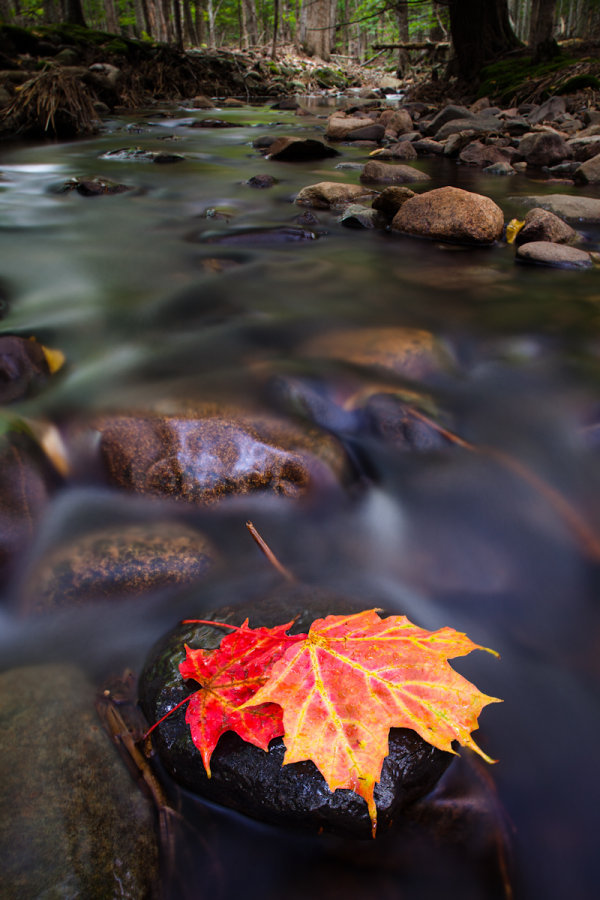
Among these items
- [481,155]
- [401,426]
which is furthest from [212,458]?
[481,155]

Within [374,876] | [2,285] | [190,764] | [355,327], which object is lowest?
[374,876]

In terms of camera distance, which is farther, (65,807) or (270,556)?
(270,556)

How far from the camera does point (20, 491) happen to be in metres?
1.99

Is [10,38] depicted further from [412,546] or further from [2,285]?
[412,546]

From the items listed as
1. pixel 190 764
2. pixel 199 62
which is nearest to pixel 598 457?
pixel 190 764

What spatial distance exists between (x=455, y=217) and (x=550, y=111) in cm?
758

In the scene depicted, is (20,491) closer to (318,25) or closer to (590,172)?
(590,172)

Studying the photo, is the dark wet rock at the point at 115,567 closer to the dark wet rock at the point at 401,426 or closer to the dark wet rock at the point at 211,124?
the dark wet rock at the point at 401,426

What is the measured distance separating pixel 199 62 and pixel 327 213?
62.0 feet

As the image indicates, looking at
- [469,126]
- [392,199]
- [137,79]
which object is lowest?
[392,199]

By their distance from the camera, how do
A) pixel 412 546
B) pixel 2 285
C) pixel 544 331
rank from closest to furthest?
pixel 412 546, pixel 544 331, pixel 2 285

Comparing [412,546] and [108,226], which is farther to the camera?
[108,226]

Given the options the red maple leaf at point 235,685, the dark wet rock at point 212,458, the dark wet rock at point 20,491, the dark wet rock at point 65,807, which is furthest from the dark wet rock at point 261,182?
the dark wet rock at point 65,807

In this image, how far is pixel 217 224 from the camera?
558cm
